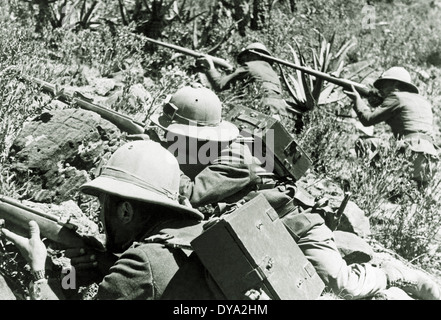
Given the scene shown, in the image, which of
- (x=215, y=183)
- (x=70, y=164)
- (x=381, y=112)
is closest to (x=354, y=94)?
(x=381, y=112)

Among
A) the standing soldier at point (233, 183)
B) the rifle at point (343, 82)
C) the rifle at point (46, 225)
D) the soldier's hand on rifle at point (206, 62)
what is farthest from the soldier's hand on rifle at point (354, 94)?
the rifle at point (46, 225)

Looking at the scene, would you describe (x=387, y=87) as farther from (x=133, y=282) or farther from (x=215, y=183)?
(x=133, y=282)

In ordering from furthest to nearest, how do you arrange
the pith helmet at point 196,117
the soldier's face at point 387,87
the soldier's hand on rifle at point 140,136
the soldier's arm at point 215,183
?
the soldier's face at point 387,87 < the soldier's hand on rifle at point 140,136 < the pith helmet at point 196,117 < the soldier's arm at point 215,183

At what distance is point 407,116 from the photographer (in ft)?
22.3

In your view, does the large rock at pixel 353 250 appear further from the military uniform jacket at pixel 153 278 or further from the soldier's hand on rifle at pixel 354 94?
the soldier's hand on rifle at pixel 354 94

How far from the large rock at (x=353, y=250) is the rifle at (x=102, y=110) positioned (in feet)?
6.44

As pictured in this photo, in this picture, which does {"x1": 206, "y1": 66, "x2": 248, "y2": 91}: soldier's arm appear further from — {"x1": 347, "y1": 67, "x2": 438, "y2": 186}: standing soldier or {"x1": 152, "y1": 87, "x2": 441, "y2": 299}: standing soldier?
{"x1": 152, "y1": 87, "x2": 441, "y2": 299}: standing soldier

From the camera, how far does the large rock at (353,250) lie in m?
4.65

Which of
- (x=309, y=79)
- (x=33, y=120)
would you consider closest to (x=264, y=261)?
(x=33, y=120)

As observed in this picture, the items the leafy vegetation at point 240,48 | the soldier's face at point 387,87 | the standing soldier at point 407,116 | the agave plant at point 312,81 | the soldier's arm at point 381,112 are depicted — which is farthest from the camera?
the agave plant at point 312,81

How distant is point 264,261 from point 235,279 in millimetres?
160

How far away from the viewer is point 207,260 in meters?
2.57

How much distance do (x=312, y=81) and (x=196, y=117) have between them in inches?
183

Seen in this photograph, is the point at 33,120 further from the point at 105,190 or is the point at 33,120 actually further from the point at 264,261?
the point at 264,261
